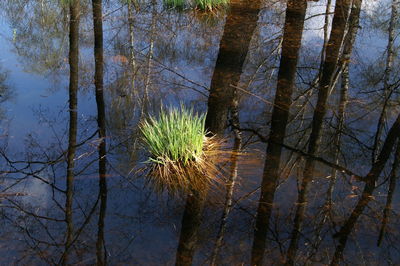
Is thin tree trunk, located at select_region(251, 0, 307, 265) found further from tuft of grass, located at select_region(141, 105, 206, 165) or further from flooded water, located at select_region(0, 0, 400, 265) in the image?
tuft of grass, located at select_region(141, 105, 206, 165)

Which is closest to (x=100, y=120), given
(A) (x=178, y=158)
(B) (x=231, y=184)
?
(A) (x=178, y=158)

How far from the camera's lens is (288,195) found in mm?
3010

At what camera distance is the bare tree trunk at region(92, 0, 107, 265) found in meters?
2.47

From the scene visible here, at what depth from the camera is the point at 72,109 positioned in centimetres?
439

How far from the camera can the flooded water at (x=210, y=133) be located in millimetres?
2533

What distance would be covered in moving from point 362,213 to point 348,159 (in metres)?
0.83

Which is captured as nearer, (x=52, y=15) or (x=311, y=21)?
(x=52, y=15)

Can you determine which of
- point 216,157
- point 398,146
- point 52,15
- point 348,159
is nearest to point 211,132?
point 216,157

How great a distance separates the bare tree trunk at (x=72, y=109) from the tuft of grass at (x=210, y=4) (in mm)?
2059

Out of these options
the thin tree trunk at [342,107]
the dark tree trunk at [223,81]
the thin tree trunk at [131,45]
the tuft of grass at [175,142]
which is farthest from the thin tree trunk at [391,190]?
the thin tree trunk at [131,45]

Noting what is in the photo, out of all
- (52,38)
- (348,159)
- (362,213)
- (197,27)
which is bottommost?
(362,213)

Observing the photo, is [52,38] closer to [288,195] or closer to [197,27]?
[197,27]

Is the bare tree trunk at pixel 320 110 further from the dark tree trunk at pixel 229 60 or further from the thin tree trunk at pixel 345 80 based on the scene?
the dark tree trunk at pixel 229 60

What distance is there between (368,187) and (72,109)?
2963 millimetres
